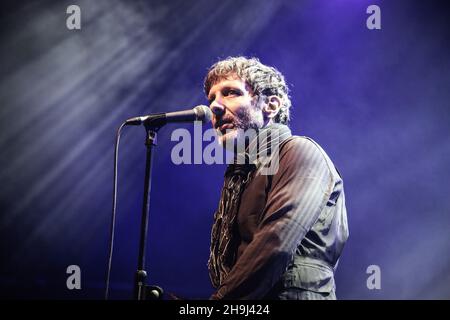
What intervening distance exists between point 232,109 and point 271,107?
296 millimetres

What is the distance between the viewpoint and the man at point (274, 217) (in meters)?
1.67

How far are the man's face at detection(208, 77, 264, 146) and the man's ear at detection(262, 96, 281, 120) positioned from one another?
46 millimetres

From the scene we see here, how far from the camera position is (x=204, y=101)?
5246 millimetres

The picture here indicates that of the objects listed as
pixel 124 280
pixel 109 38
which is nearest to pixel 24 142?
pixel 109 38

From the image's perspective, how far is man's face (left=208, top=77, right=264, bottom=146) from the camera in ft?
7.89

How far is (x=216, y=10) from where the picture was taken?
4.92 meters

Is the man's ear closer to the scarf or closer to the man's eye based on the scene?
the man's eye

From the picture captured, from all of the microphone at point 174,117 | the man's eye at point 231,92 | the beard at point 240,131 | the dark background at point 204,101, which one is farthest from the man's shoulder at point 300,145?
the dark background at point 204,101

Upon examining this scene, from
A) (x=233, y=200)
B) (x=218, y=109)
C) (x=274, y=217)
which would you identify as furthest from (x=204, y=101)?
(x=274, y=217)

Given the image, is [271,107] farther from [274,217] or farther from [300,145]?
[274,217]

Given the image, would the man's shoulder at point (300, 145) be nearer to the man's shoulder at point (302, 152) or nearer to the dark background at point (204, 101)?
the man's shoulder at point (302, 152)

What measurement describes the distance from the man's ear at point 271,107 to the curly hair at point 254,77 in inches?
1.2

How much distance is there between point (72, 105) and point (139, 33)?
1.16m
